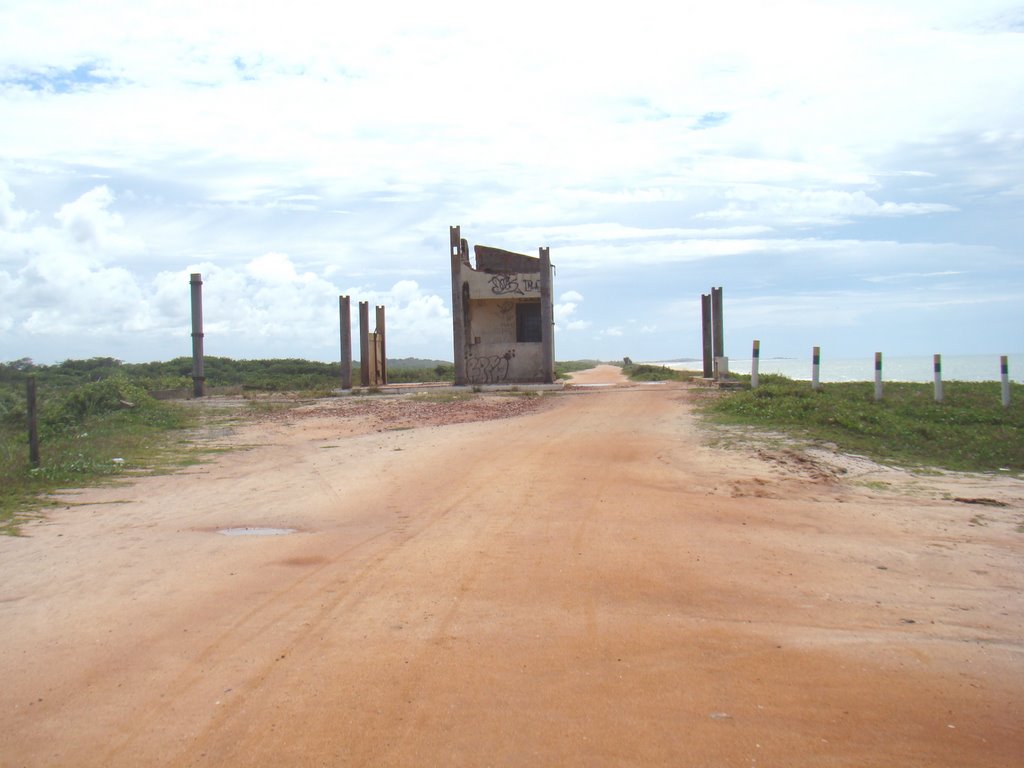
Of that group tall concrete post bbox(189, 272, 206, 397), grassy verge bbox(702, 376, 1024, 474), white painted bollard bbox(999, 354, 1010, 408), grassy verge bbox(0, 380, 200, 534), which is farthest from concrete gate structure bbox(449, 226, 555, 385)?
white painted bollard bbox(999, 354, 1010, 408)

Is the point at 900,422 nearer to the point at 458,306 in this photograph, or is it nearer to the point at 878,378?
the point at 878,378

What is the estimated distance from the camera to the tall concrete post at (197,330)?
83.7 feet

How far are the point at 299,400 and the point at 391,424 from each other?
7169 millimetres

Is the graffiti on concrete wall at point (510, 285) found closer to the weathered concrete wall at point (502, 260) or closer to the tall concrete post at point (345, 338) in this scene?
the weathered concrete wall at point (502, 260)

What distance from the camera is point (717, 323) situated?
27.2m

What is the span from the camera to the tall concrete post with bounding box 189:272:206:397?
25500 mm

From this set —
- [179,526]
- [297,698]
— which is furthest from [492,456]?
[297,698]

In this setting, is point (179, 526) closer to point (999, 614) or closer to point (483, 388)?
point (999, 614)

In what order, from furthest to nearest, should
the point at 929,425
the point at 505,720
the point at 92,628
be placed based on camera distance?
the point at 929,425 → the point at 92,628 → the point at 505,720

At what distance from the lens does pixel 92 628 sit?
5430 millimetres

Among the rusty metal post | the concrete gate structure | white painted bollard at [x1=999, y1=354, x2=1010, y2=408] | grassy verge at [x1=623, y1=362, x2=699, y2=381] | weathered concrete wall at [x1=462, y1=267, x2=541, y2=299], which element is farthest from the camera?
grassy verge at [x1=623, y1=362, x2=699, y2=381]

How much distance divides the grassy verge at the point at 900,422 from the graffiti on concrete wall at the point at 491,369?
10.5 metres

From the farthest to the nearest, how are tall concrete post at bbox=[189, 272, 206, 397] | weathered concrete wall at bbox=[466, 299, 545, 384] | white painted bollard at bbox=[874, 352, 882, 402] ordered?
weathered concrete wall at bbox=[466, 299, 545, 384] → tall concrete post at bbox=[189, 272, 206, 397] → white painted bollard at bbox=[874, 352, 882, 402]

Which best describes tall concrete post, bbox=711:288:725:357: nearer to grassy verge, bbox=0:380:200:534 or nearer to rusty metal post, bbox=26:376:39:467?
grassy verge, bbox=0:380:200:534
